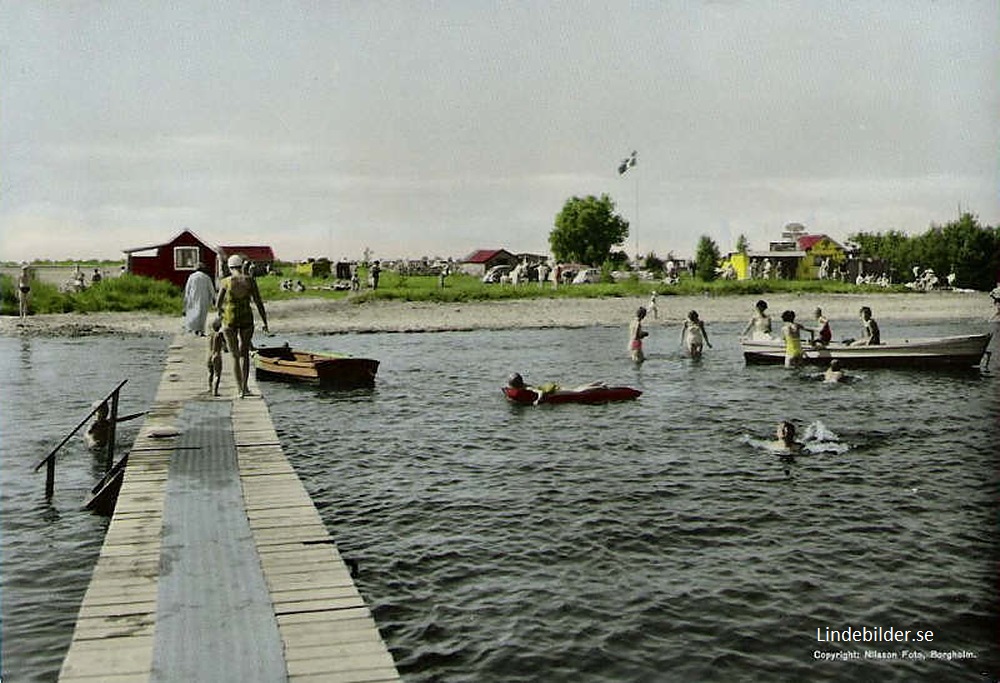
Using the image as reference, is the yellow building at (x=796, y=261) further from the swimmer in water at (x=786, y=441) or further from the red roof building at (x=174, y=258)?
the swimmer in water at (x=786, y=441)

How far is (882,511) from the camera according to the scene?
13195mm

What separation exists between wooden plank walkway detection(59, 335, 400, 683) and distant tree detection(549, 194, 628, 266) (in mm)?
73062

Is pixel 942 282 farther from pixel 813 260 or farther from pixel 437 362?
pixel 437 362

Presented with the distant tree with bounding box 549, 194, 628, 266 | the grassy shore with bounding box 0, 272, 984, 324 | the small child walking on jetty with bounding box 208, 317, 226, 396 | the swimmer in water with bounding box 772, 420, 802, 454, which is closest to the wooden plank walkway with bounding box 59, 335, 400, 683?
the small child walking on jetty with bounding box 208, 317, 226, 396

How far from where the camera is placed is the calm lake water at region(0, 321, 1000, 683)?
28.8ft

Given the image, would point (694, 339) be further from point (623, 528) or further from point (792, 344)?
point (623, 528)

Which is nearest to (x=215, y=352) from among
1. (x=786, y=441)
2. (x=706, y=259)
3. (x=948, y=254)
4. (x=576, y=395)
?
(x=576, y=395)

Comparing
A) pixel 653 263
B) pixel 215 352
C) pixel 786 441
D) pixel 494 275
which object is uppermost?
pixel 653 263

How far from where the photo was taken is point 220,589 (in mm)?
7480

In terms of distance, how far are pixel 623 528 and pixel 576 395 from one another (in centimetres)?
1077

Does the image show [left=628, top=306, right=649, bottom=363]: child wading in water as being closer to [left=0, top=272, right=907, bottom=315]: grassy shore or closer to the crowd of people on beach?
the crowd of people on beach

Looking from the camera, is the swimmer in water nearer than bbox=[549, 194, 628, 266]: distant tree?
Yes

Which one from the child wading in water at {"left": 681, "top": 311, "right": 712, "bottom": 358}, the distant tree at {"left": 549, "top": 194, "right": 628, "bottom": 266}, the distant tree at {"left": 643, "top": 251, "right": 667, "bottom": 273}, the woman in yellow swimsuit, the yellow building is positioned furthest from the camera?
the distant tree at {"left": 549, "top": 194, "right": 628, "bottom": 266}

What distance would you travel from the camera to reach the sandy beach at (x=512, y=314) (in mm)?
41922
